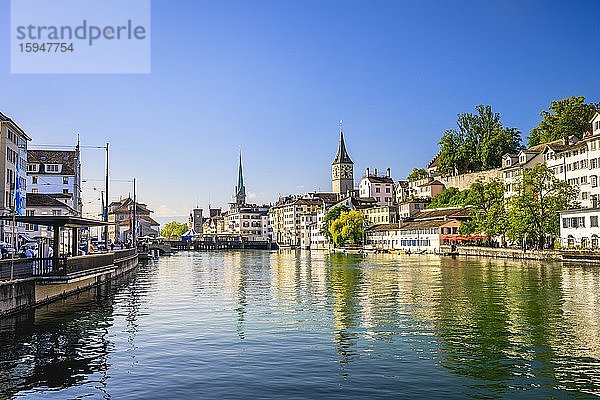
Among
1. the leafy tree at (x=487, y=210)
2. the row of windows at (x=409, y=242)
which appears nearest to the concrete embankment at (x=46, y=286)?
the leafy tree at (x=487, y=210)

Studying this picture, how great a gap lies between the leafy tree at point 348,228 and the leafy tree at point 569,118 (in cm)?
5134

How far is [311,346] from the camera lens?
23453mm

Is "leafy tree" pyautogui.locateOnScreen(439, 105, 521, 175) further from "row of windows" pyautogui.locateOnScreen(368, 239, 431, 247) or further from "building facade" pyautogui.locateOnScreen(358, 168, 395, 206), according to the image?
"building facade" pyautogui.locateOnScreen(358, 168, 395, 206)

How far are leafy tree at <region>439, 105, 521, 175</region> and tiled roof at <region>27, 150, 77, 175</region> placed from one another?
7428 cm

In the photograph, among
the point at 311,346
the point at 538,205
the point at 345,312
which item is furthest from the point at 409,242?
the point at 311,346

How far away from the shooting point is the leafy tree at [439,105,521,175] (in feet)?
421

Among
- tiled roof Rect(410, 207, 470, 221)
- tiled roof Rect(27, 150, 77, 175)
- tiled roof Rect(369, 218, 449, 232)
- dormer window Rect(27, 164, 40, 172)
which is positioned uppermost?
tiled roof Rect(27, 150, 77, 175)

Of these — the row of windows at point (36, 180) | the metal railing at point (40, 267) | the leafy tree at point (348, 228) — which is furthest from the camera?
the leafy tree at point (348, 228)

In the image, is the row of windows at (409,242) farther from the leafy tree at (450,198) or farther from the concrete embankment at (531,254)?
the concrete embankment at (531,254)

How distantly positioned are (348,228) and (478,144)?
120 ft

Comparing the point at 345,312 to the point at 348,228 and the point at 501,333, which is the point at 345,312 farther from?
the point at 348,228

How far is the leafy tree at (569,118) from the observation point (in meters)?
111

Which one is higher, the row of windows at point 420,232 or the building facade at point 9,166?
the building facade at point 9,166

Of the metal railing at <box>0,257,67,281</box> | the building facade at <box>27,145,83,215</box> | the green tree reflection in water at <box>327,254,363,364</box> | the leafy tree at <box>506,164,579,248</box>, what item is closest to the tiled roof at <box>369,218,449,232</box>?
the leafy tree at <box>506,164,579,248</box>
